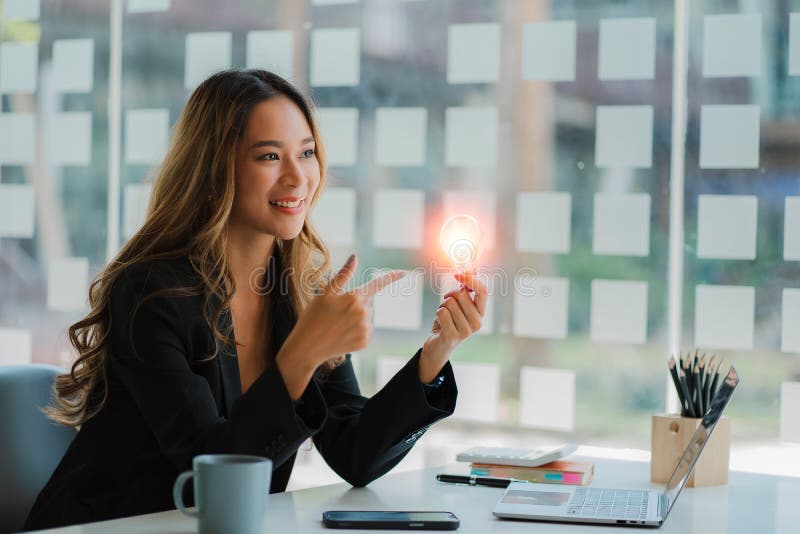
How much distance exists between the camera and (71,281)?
155 inches

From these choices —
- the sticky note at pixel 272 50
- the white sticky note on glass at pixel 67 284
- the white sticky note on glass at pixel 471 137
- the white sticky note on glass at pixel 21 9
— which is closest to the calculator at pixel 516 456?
the white sticky note on glass at pixel 471 137

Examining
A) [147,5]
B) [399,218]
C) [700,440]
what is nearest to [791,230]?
[399,218]

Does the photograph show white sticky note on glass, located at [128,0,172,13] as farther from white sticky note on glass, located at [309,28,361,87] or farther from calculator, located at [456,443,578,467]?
calculator, located at [456,443,578,467]

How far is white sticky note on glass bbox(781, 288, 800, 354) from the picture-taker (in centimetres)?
292

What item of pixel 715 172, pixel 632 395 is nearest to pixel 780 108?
pixel 715 172

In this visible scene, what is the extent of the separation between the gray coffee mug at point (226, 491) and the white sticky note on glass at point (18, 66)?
3.19 meters

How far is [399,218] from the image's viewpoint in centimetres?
345

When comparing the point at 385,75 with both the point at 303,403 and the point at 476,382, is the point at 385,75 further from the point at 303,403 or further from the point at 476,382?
A: the point at 303,403

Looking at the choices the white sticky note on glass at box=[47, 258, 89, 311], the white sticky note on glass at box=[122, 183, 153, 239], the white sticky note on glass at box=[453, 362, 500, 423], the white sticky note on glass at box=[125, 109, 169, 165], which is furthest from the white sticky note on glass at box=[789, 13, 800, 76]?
the white sticky note on glass at box=[47, 258, 89, 311]

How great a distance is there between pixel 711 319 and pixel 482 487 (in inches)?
58.6

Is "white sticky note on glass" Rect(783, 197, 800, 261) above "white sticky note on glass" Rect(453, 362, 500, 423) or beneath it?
above

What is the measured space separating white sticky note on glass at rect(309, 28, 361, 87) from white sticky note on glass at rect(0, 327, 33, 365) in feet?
5.50

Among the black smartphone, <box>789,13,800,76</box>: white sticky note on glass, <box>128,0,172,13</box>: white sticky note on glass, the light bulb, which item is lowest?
the black smartphone

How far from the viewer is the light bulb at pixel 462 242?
1944 millimetres
